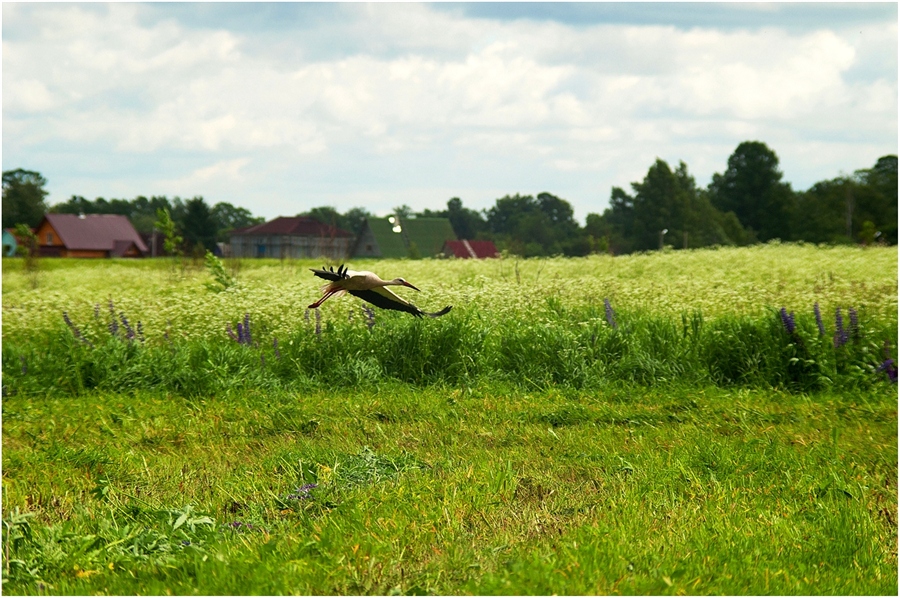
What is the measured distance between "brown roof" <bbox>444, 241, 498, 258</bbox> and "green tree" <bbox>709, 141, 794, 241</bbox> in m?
23.6

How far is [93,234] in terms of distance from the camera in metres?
38.9

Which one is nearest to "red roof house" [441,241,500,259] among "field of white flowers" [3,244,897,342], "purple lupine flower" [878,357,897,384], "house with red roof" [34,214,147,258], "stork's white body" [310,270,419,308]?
"field of white flowers" [3,244,897,342]

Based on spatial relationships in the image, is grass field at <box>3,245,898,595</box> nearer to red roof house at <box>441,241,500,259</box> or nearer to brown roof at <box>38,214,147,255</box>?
red roof house at <box>441,241,500,259</box>

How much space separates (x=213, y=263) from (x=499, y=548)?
8.38m

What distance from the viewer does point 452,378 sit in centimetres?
743

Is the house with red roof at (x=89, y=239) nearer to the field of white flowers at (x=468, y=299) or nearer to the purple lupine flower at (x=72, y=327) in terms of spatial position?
the field of white flowers at (x=468, y=299)

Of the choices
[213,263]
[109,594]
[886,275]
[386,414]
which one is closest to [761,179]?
[886,275]

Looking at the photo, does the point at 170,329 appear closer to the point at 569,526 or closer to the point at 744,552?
the point at 569,526

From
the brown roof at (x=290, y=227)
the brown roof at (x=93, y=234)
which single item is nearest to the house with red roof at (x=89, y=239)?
the brown roof at (x=93, y=234)

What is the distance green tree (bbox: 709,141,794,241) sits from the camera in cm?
4535

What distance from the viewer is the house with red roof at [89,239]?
3812cm

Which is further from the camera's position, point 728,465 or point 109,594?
point 728,465

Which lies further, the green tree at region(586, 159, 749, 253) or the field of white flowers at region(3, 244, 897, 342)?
the green tree at region(586, 159, 749, 253)

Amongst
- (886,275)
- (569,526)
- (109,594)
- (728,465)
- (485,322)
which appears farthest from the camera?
(886,275)
